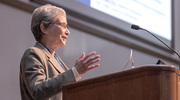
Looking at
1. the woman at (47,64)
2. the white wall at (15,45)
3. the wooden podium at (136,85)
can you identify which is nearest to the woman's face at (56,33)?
the woman at (47,64)

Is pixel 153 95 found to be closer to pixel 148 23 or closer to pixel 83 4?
pixel 83 4

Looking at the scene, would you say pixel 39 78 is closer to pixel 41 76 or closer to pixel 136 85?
pixel 41 76

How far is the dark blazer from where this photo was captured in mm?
2174

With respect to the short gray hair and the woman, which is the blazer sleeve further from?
the short gray hair

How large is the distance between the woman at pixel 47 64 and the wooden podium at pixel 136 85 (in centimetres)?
19

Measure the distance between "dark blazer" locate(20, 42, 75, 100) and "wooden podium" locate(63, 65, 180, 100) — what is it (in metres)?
0.20

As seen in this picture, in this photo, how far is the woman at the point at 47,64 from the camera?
85.7 inches

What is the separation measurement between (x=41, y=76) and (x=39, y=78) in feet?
0.09

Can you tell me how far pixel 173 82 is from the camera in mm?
1886

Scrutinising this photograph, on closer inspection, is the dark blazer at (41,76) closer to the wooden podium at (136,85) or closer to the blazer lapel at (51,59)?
the blazer lapel at (51,59)

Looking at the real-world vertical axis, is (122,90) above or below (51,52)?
below

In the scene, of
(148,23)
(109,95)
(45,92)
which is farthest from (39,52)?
(148,23)

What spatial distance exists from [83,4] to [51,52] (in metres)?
1.47

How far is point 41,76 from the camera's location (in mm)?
2240
